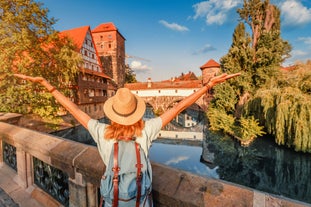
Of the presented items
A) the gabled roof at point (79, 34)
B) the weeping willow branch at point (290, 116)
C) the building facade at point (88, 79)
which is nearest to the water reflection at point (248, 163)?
the weeping willow branch at point (290, 116)

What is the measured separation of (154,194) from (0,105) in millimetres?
12170

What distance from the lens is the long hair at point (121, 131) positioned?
1.07 meters

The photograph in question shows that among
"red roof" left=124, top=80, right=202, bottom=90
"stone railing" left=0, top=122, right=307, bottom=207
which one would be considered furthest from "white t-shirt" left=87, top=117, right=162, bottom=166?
"red roof" left=124, top=80, right=202, bottom=90

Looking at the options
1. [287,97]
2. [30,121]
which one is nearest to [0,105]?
[30,121]

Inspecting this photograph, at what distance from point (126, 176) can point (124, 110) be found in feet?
1.38

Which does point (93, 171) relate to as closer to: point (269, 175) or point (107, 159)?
point (107, 159)

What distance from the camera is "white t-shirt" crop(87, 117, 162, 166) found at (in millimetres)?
1099

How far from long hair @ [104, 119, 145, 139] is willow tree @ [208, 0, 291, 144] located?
501 inches

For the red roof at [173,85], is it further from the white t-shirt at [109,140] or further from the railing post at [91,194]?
the white t-shirt at [109,140]

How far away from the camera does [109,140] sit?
1083 mm

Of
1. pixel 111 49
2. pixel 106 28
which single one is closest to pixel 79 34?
pixel 111 49

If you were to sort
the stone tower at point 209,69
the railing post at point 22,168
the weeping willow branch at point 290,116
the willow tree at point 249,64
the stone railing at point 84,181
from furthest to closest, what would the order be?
the stone tower at point 209,69, the willow tree at point 249,64, the weeping willow branch at point 290,116, the railing post at point 22,168, the stone railing at point 84,181

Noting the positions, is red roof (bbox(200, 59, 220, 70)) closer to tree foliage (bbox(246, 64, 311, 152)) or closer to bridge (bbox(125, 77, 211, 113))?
bridge (bbox(125, 77, 211, 113))

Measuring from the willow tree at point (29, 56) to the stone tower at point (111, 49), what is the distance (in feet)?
58.7
